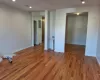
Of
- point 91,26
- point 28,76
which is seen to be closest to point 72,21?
point 91,26

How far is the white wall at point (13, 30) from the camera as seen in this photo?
15.0 ft

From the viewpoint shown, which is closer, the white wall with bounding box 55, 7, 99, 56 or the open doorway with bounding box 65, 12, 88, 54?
the white wall with bounding box 55, 7, 99, 56

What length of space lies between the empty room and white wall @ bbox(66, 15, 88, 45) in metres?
0.11

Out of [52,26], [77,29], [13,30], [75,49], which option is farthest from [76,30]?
[13,30]

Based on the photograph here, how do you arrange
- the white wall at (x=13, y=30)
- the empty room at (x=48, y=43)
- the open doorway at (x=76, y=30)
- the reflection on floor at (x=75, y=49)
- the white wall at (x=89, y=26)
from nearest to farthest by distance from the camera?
the empty room at (x=48, y=43), the white wall at (x=13, y=30), the white wall at (x=89, y=26), the reflection on floor at (x=75, y=49), the open doorway at (x=76, y=30)

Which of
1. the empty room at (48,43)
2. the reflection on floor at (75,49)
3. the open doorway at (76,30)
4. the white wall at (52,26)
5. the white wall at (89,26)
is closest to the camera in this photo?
the empty room at (48,43)

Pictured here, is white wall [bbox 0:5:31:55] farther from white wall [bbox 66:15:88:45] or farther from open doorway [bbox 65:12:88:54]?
white wall [bbox 66:15:88:45]

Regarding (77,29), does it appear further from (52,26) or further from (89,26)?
(89,26)

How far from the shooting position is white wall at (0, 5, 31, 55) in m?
4.58

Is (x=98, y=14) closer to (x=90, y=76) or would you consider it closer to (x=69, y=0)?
(x=69, y=0)

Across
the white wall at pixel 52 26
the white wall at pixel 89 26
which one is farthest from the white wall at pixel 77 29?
the white wall at pixel 89 26

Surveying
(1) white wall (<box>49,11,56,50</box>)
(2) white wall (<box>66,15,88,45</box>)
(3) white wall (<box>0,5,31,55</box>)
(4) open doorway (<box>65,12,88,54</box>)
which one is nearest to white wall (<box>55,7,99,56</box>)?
(1) white wall (<box>49,11,56,50</box>)

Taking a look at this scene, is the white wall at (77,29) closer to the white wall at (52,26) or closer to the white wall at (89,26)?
the white wall at (52,26)

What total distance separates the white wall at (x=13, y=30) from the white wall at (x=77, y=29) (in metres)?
3.60
